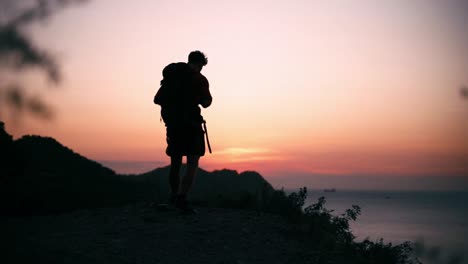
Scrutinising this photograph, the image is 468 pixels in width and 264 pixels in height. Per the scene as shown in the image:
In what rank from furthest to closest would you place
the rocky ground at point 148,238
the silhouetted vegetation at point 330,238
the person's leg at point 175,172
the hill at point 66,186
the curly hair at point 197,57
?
the hill at point 66,186 → the person's leg at point 175,172 → the curly hair at point 197,57 → the silhouetted vegetation at point 330,238 → the rocky ground at point 148,238

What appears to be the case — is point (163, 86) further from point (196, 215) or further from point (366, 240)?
point (366, 240)

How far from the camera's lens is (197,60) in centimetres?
850

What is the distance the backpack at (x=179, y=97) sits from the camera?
8555 mm

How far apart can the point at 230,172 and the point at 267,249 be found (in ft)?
190

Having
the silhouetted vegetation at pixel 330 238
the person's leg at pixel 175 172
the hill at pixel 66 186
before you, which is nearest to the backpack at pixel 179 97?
the person's leg at pixel 175 172

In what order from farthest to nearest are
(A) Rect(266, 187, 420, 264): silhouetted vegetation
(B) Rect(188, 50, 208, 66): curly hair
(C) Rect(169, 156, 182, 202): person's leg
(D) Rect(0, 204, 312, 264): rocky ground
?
(C) Rect(169, 156, 182, 202): person's leg < (B) Rect(188, 50, 208, 66): curly hair < (A) Rect(266, 187, 420, 264): silhouetted vegetation < (D) Rect(0, 204, 312, 264): rocky ground

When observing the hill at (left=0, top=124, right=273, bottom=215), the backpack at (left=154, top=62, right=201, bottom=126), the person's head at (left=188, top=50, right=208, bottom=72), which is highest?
the person's head at (left=188, top=50, right=208, bottom=72)

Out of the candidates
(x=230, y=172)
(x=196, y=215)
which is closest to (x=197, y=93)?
(x=196, y=215)

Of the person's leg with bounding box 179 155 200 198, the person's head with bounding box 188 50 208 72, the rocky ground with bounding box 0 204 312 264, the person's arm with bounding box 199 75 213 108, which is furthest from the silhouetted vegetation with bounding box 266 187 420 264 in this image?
the person's head with bounding box 188 50 208 72

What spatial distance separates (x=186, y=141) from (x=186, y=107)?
0.58 m

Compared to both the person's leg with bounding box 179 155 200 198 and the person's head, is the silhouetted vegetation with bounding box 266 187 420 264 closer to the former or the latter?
the person's leg with bounding box 179 155 200 198

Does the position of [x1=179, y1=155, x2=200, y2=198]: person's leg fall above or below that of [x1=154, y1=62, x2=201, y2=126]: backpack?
below

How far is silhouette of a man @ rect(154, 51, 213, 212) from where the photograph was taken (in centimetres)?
852

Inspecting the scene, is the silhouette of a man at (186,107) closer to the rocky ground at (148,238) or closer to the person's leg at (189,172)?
the person's leg at (189,172)
